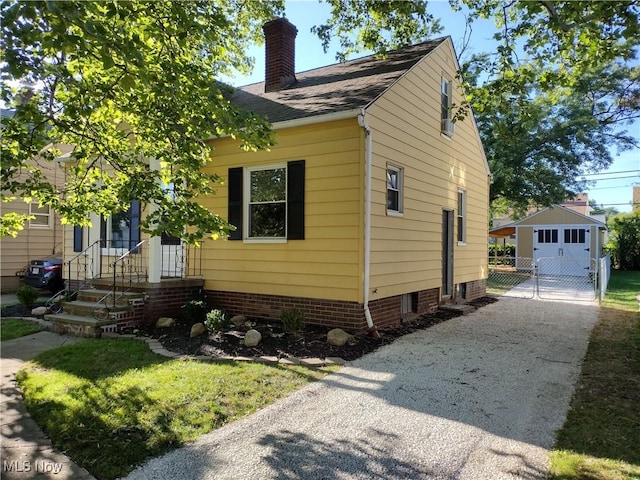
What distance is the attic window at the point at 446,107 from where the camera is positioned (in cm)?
1052

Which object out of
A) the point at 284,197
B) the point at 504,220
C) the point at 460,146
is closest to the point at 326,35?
the point at 460,146

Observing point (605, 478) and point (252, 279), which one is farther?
point (252, 279)

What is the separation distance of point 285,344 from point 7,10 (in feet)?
16.3

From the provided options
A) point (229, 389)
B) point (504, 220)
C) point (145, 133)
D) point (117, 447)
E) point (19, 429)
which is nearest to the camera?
point (117, 447)

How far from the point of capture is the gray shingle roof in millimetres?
7535

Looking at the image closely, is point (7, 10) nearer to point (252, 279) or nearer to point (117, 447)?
point (117, 447)

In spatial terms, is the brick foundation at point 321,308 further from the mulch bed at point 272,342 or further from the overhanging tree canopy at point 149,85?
the overhanging tree canopy at point 149,85

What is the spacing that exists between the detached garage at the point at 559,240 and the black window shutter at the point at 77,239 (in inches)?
779

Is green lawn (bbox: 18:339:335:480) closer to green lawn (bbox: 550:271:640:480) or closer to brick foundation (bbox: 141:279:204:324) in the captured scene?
brick foundation (bbox: 141:279:204:324)

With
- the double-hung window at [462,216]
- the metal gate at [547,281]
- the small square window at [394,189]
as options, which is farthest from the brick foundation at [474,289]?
the small square window at [394,189]

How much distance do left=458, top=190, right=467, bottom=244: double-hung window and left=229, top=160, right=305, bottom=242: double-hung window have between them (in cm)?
593

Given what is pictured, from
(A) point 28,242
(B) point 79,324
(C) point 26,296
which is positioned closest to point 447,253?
(B) point 79,324

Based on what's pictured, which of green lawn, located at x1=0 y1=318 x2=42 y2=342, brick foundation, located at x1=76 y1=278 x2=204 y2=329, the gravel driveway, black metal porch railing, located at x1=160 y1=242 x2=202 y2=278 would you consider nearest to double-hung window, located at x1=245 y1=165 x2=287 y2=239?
black metal porch railing, located at x1=160 y1=242 x2=202 y2=278

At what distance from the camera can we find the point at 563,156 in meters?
20.0
